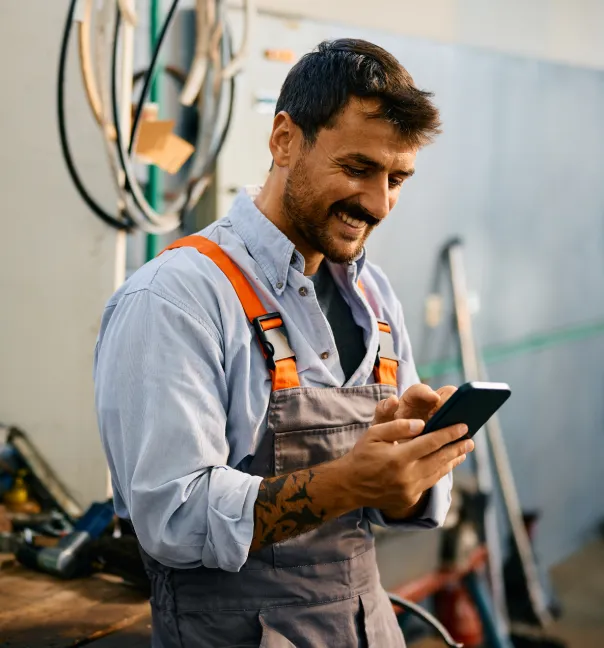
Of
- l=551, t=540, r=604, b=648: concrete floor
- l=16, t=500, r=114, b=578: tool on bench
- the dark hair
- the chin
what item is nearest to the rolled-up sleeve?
the chin

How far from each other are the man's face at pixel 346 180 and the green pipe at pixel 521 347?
2.57 meters

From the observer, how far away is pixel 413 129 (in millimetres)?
1497

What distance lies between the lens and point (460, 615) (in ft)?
13.1

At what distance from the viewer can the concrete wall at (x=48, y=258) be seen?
2.51m

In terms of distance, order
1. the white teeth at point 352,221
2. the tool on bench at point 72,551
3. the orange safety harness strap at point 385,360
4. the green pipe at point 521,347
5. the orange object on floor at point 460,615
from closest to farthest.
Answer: the white teeth at point 352,221
the orange safety harness strap at point 385,360
the tool on bench at point 72,551
the orange object on floor at point 460,615
the green pipe at point 521,347

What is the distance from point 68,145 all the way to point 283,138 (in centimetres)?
109

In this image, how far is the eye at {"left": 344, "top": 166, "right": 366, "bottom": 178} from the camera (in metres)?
1.48

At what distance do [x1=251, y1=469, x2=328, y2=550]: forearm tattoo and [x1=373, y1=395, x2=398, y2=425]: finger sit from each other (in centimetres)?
13

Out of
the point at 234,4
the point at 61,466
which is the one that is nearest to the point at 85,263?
the point at 61,466

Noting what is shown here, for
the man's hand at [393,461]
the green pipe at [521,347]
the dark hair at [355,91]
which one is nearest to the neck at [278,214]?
the dark hair at [355,91]

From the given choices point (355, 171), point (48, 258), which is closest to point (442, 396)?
point (355, 171)

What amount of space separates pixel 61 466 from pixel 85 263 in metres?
0.60

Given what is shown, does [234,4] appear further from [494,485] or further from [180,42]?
[494,485]

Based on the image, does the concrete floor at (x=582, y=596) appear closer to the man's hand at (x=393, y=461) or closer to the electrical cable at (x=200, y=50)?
the electrical cable at (x=200, y=50)
